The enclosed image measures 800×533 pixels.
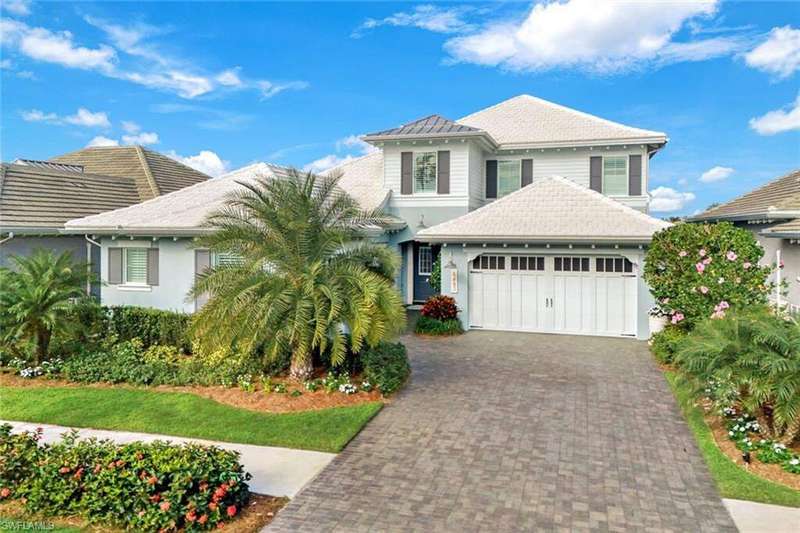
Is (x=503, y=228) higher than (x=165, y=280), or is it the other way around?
(x=503, y=228)

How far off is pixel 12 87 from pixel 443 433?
1383 cm

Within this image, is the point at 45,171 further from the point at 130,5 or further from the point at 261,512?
the point at 261,512

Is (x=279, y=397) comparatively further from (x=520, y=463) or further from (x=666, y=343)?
(x=666, y=343)

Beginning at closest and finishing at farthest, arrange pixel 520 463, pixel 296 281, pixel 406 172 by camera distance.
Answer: pixel 520 463
pixel 296 281
pixel 406 172

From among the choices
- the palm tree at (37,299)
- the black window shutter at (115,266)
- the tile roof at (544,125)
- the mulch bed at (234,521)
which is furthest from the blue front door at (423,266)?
the mulch bed at (234,521)

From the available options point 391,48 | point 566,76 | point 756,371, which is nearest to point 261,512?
point 756,371

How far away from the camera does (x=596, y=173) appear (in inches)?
805

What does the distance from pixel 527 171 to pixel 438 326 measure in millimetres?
8354

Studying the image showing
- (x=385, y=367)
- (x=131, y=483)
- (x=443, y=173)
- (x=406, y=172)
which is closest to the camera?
(x=131, y=483)

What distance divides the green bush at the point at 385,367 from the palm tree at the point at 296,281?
63 centimetres

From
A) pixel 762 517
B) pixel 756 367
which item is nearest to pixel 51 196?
pixel 756 367

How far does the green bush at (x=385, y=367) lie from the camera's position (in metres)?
10.4

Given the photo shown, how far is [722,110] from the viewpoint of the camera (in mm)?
19734

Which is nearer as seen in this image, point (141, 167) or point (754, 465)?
point (754, 465)
